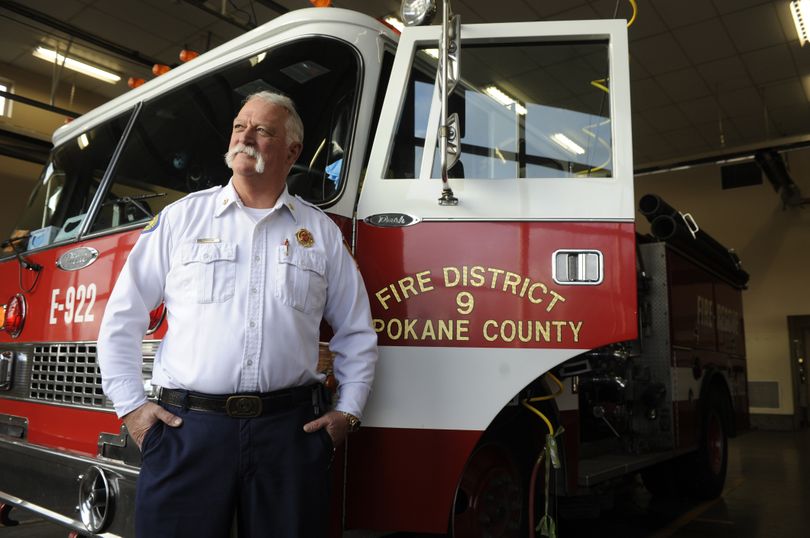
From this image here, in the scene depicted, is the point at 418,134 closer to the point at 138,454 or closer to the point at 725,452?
the point at 138,454

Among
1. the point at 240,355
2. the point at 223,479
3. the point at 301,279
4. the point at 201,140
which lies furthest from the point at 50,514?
the point at 201,140

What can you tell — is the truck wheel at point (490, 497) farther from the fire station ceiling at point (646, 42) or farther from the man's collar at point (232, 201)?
the fire station ceiling at point (646, 42)

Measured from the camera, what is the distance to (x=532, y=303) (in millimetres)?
2355

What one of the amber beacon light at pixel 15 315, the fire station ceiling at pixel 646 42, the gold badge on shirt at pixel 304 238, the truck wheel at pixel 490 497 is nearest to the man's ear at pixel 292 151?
the gold badge on shirt at pixel 304 238

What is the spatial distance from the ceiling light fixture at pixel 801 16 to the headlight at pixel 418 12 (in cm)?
811

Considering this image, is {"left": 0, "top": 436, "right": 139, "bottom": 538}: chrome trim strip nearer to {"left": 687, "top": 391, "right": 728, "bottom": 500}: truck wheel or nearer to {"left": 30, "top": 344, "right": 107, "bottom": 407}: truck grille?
{"left": 30, "top": 344, "right": 107, "bottom": 407}: truck grille

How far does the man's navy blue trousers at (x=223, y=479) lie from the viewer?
1721 millimetres

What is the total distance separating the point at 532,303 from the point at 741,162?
42.4ft

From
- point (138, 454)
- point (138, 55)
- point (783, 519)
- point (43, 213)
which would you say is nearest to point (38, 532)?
point (43, 213)

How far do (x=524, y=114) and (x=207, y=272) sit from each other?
1387 millimetres

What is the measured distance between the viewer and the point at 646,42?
962cm

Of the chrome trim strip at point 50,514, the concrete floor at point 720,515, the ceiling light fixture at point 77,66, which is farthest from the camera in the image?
the ceiling light fixture at point 77,66

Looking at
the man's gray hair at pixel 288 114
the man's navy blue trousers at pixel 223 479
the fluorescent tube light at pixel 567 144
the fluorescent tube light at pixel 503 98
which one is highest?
the fluorescent tube light at pixel 503 98

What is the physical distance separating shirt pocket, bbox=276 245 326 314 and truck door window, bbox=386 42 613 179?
2.04 feet
